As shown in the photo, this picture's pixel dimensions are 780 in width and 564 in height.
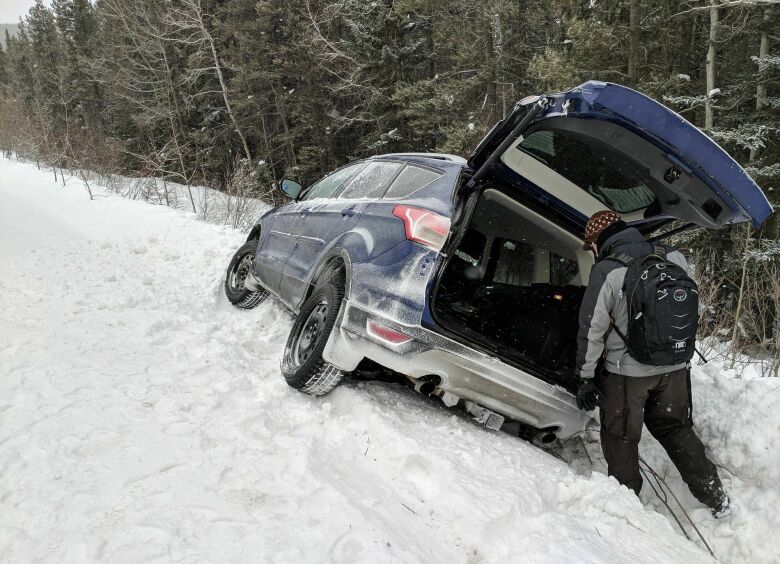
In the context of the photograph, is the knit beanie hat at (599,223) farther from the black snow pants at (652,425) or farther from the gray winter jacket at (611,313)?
the black snow pants at (652,425)

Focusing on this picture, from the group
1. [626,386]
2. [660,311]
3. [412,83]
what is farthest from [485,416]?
[412,83]

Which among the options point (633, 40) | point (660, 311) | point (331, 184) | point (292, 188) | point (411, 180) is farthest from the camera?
point (633, 40)

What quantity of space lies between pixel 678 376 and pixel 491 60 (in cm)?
1649

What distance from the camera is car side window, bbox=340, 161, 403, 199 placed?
390 cm

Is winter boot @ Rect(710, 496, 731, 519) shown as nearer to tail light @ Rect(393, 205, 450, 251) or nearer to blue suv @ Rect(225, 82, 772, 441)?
blue suv @ Rect(225, 82, 772, 441)

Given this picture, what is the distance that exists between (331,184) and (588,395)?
323 centimetres

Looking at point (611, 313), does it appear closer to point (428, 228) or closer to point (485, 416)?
point (485, 416)

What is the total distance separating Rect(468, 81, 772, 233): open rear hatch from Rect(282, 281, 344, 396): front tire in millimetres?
1399

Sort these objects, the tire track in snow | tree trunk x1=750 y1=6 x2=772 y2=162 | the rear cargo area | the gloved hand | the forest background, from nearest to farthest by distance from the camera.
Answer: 1. the tire track in snow
2. the gloved hand
3. the rear cargo area
4. the forest background
5. tree trunk x1=750 y1=6 x2=772 y2=162

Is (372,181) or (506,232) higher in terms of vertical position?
(372,181)

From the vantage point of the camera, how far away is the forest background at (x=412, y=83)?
10328mm

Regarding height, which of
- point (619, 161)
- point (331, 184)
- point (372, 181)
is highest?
point (619, 161)

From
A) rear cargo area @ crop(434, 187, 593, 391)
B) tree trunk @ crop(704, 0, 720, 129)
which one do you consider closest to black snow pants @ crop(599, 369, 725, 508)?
rear cargo area @ crop(434, 187, 593, 391)

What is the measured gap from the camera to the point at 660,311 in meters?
2.72
